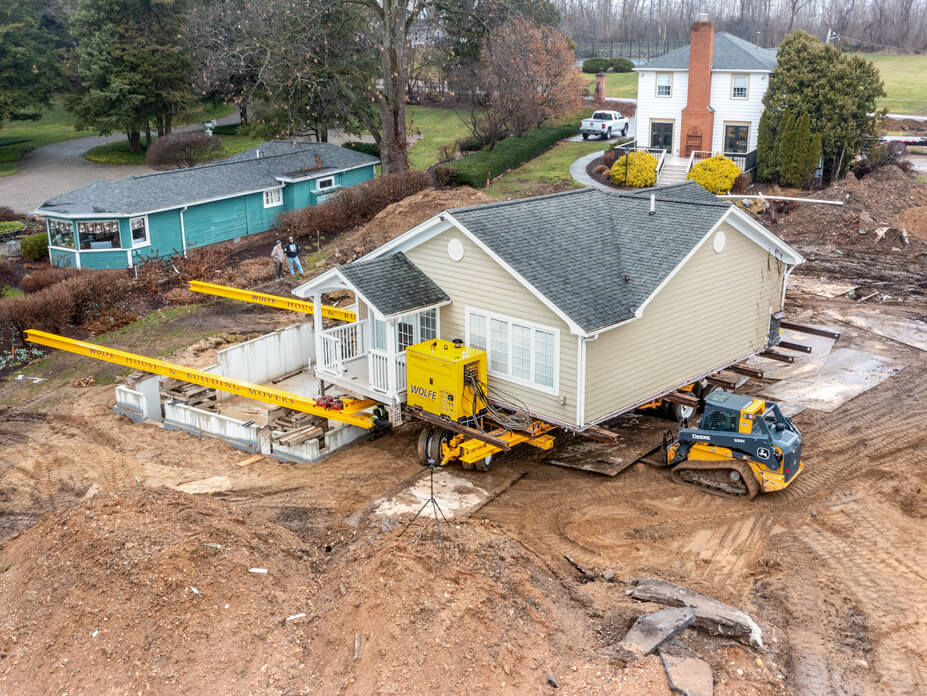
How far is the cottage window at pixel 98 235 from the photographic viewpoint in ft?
108

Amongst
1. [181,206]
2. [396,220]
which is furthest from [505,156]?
[181,206]

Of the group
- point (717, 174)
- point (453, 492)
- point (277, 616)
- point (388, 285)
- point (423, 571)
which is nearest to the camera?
point (277, 616)

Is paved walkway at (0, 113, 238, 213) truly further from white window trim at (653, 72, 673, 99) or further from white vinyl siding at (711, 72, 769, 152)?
white vinyl siding at (711, 72, 769, 152)

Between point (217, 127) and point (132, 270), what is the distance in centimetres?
4052

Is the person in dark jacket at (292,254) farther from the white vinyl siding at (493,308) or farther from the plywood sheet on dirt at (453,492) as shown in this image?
the plywood sheet on dirt at (453,492)

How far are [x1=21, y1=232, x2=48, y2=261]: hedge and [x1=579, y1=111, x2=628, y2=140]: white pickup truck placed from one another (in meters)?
36.0

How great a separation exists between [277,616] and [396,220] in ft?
80.7

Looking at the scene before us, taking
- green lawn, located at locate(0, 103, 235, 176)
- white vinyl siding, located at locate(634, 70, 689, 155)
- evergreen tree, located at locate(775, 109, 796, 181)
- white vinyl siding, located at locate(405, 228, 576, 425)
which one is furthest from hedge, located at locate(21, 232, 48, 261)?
evergreen tree, located at locate(775, 109, 796, 181)

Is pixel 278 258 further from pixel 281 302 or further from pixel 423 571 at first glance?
pixel 423 571

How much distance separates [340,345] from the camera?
63.3 ft

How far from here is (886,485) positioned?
54.1 ft

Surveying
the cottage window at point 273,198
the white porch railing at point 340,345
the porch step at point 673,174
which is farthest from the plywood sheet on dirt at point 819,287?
the cottage window at point 273,198

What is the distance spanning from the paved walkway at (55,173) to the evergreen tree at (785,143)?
37989mm

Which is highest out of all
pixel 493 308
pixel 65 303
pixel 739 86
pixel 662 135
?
pixel 739 86
